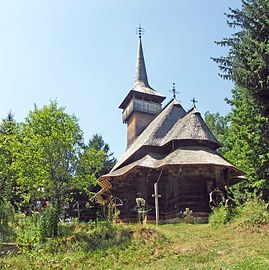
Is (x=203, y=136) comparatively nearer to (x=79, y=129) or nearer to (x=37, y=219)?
(x=79, y=129)

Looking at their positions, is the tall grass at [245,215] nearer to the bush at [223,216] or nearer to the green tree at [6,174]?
the bush at [223,216]

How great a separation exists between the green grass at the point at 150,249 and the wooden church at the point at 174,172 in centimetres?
467

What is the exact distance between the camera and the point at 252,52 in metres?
16.8

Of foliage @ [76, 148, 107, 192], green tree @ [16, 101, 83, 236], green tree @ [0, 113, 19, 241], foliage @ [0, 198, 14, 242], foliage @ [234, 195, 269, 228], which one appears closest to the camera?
foliage @ [234, 195, 269, 228]

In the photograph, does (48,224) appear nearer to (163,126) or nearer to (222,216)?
(222,216)

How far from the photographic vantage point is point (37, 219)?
17.3 meters

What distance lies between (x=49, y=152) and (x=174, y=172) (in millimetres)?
6486

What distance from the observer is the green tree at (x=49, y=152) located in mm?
17969

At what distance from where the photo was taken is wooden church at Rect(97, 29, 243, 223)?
67.9 ft

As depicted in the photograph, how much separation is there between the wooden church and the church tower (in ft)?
20.7

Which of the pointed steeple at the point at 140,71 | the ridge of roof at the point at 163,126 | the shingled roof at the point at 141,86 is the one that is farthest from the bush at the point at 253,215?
the pointed steeple at the point at 140,71

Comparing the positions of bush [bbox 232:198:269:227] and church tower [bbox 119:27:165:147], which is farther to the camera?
church tower [bbox 119:27:165:147]

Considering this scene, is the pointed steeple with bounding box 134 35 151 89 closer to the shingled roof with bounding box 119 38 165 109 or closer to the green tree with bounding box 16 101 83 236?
the shingled roof with bounding box 119 38 165 109

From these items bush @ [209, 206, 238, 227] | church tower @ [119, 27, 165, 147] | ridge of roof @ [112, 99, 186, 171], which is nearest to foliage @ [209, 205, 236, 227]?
bush @ [209, 206, 238, 227]
